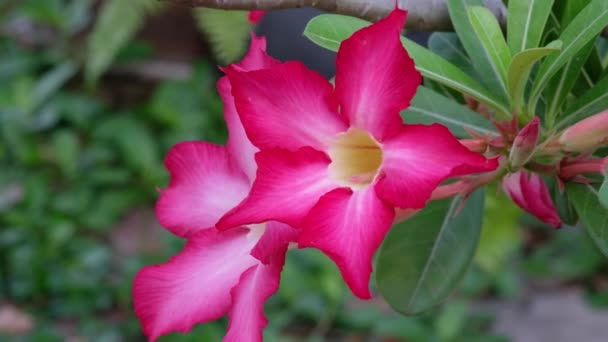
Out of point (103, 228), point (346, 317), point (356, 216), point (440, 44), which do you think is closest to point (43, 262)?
point (103, 228)

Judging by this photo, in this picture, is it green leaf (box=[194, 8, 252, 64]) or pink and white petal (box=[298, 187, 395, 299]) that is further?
green leaf (box=[194, 8, 252, 64])

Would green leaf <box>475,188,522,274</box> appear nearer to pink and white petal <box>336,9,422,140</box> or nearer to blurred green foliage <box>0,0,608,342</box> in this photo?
blurred green foliage <box>0,0,608,342</box>

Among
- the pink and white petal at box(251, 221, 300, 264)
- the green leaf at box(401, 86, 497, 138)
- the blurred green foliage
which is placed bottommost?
the blurred green foliage

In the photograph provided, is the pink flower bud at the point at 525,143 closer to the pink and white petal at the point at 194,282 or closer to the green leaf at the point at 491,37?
the green leaf at the point at 491,37

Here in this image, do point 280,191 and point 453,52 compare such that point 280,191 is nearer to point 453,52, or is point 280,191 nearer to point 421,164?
point 421,164

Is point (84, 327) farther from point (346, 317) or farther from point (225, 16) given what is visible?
point (225, 16)

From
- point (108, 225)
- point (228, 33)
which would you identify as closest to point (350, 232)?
point (228, 33)

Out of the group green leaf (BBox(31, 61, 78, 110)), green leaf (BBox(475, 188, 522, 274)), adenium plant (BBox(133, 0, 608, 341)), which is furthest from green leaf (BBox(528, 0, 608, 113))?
green leaf (BBox(31, 61, 78, 110))
